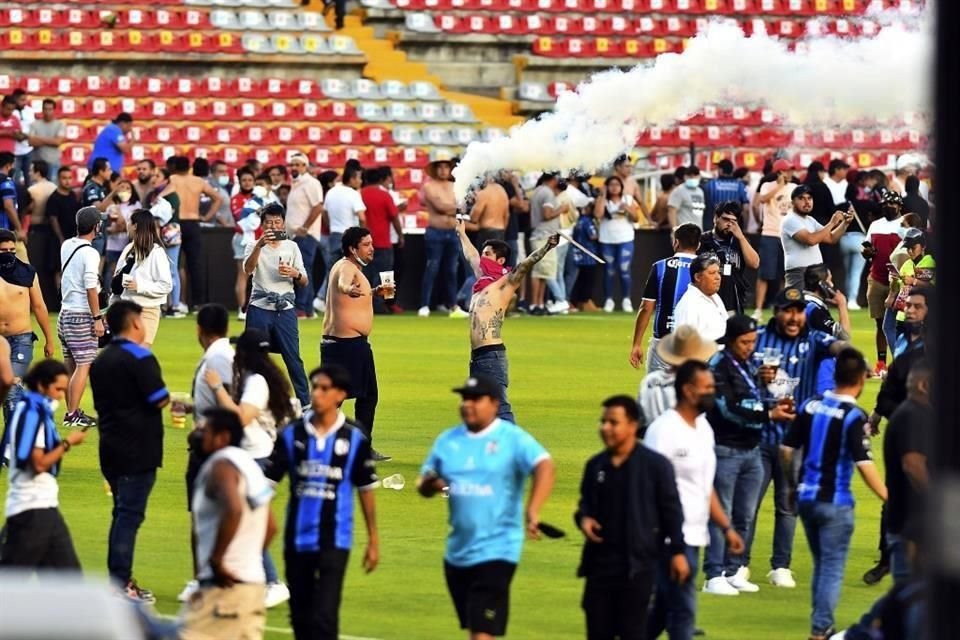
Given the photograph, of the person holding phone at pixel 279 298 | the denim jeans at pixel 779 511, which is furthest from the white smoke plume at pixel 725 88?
the denim jeans at pixel 779 511

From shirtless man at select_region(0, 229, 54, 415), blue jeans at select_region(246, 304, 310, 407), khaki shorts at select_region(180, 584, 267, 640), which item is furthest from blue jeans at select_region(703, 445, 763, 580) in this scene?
shirtless man at select_region(0, 229, 54, 415)

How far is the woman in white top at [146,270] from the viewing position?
55.8 feet

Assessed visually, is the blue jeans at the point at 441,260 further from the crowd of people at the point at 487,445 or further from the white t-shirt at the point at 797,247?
the crowd of people at the point at 487,445

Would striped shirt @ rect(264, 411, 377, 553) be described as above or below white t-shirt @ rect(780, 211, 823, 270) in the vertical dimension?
below

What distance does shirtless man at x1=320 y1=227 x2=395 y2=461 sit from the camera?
15.1 m

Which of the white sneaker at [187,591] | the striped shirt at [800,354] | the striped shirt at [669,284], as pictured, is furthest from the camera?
the striped shirt at [669,284]

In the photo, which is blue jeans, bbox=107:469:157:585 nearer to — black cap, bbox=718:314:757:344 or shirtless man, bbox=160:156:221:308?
black cap, bbox=718:314:757:344

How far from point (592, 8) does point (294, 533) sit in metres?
30.0

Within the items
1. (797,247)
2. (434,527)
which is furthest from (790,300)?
(797,247)

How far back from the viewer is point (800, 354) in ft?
40.3

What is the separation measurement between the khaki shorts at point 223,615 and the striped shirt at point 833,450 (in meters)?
3.04

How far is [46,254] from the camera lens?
2780cm

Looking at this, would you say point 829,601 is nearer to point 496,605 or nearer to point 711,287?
point 496,605

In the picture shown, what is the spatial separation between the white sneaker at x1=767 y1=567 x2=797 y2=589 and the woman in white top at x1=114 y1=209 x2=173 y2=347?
6.73m
